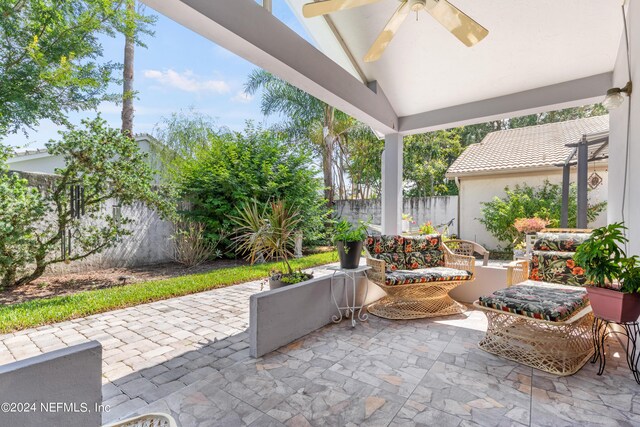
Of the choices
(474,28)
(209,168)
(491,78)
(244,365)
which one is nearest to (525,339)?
(244,365)

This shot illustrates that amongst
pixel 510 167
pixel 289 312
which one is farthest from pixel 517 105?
pixel 510 167

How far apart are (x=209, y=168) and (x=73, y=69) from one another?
3.19m

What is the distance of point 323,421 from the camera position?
1.78 metres

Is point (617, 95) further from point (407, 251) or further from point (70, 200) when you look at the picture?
point (70, 200)

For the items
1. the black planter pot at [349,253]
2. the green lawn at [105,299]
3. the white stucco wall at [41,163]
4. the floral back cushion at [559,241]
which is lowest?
the green lawn at [105,299]

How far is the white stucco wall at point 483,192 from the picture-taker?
8031 millimetres

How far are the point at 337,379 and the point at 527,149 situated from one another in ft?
30.7

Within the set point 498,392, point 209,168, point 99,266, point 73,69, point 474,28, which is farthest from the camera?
point 209,168

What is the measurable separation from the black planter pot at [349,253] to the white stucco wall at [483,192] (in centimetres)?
654

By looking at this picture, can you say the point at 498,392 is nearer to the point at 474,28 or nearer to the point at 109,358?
the point at 474,28

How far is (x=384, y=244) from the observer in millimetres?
3934

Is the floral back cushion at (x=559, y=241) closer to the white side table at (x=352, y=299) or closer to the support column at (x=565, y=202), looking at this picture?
the white side table at (x=352, y=299)

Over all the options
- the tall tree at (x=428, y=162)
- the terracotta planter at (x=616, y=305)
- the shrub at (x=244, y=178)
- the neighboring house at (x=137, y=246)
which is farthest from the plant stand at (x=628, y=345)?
the tall tree at (x=428, y=162)

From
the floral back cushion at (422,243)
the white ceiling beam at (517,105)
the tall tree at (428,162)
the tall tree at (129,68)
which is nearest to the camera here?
the white ceiling beam at (517,105)
